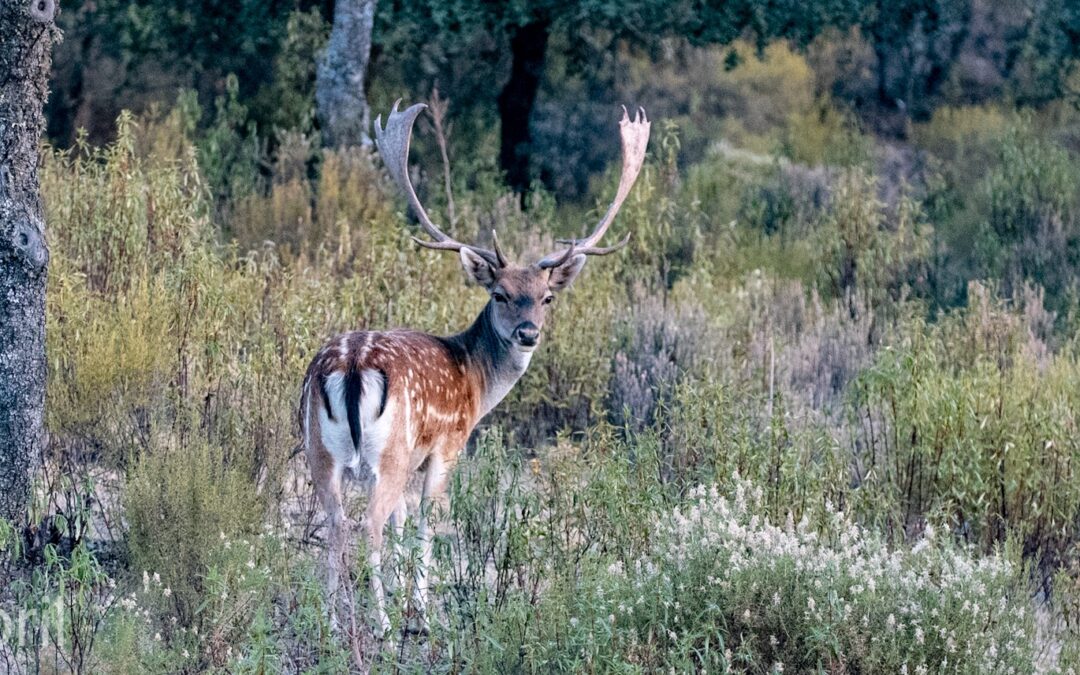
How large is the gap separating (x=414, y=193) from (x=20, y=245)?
2131 millimetres

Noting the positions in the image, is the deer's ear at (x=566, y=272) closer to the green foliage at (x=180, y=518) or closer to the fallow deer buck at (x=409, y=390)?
the fallow deer buck at (x=409, y=390)

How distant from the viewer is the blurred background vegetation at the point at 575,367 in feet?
18.6

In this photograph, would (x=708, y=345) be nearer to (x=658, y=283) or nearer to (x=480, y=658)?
(x=658, y=283)

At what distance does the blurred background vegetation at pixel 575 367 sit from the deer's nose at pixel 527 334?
1.62ft

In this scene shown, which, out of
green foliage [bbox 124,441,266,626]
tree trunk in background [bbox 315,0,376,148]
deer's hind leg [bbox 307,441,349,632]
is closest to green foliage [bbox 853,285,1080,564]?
deer's hind leg [bbox 307,441,349,632]

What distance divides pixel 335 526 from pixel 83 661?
3.70ft

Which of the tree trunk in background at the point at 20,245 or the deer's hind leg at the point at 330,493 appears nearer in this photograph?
the deer's hind leg at the point at 330,493

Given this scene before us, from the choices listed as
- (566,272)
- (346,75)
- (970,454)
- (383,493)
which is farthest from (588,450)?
(346,75)

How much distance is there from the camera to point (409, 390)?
6.57m

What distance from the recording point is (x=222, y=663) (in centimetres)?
562

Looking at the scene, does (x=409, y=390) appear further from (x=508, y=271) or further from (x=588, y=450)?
(x=588, y=450)

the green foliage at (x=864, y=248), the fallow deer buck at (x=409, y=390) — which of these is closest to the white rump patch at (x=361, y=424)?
the fallow deer buck at (x=409, y=390)

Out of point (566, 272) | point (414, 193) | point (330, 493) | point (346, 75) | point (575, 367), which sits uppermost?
point (414, 193)

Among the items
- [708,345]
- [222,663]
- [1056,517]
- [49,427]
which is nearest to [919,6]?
[708,345]
